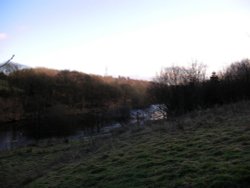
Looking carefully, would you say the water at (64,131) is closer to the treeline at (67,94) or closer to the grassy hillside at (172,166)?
the grassy hillside at (172,166)

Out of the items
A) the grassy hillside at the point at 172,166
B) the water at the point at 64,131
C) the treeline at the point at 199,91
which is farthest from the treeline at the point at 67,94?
the grassy hillside at the point at 172,166

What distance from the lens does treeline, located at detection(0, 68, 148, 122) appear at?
80812 millimetres

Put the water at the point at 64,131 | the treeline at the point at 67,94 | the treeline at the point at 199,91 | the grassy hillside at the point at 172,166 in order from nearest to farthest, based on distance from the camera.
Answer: the grassy hillside at the point at 172,166 → the water at the point at 64,131 → the treeline at the point at 199,91 → the treeline at the point at 67,94

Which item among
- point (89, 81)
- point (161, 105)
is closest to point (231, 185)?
point (161, 105)

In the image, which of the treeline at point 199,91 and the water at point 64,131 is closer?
the water at point 64,131

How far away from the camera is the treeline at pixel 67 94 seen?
80.8m

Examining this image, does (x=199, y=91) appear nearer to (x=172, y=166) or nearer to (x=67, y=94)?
(x=172, y=166)

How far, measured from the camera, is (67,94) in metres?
97.1

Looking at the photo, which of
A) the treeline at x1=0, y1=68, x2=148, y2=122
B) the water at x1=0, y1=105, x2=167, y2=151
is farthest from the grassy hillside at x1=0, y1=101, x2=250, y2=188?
the treeline at x1=0, y1=68, x2=148, y2=122

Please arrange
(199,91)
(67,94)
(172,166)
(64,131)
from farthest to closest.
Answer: (67,94)
(64,131)
(199,91)
(172,166)

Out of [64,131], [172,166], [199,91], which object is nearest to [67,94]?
[64,131]

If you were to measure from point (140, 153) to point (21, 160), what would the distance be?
8795 millimetres

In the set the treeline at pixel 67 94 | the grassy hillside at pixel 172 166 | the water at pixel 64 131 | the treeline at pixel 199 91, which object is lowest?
the grassy hillside at pixel 172 166

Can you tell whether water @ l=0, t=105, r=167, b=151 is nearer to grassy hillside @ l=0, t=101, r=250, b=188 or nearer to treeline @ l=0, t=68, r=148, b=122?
grassy hillside @ l=0, t=101, r=250, b=188
